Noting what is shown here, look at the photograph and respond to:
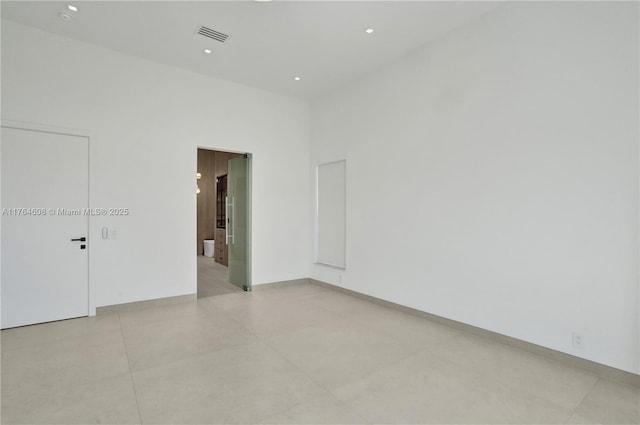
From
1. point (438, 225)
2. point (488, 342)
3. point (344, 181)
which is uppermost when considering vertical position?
point (344, 181)

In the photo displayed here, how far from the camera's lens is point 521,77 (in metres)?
3.21

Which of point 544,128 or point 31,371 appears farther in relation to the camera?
point 544,128

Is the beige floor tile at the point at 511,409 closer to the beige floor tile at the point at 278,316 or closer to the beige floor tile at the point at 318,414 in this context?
the beige floor tile at the point at 318,414

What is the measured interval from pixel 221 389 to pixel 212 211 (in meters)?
8.42

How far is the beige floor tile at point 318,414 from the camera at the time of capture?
2.05 m

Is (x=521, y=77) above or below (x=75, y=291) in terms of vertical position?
above

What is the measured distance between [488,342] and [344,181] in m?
3.23

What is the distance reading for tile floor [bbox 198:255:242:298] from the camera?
217 inches

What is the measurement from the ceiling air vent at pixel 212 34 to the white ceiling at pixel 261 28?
2.7 inches

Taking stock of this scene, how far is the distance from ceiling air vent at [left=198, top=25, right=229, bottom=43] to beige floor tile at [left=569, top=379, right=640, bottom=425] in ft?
16.4

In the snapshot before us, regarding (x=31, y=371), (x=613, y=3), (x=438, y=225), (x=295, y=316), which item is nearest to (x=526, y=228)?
(x=438, y=225)

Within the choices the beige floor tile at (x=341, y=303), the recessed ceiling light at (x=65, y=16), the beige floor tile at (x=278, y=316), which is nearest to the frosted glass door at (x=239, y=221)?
the beige floor tile at (x=278, y=316)

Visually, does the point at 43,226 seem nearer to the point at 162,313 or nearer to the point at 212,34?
the point at 162,313

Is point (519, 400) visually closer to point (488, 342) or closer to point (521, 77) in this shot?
point (488, 342)
